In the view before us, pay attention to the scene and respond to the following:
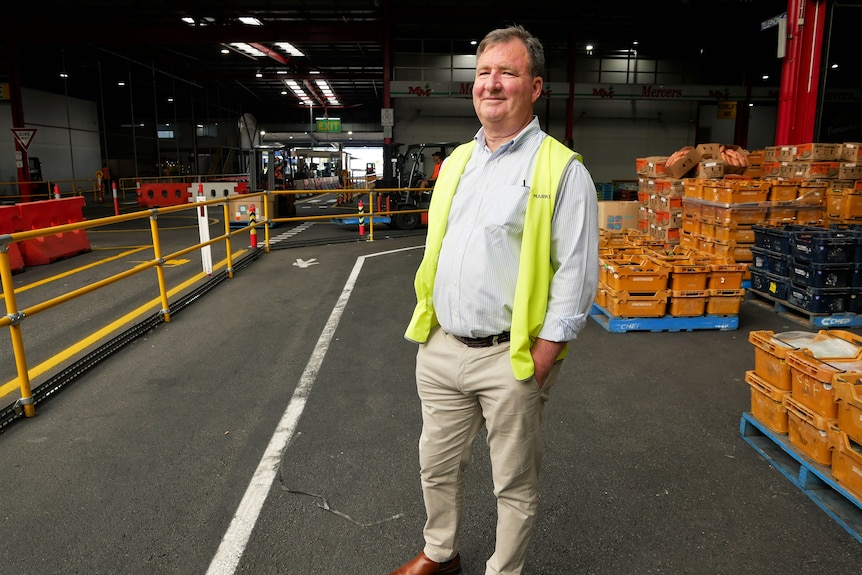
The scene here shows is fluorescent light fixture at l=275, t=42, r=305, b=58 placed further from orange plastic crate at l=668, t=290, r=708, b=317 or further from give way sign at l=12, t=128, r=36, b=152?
orange plastic crate at l=668, t=290, r=708, b=317

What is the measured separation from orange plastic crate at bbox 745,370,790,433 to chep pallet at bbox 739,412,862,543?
4 cm

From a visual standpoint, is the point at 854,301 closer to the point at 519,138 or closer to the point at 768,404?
the point at 768,404

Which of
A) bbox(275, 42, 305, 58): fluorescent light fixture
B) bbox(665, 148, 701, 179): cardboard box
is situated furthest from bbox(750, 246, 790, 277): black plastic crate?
bbox(275, 42, 305, 58): fluorescent light fixture

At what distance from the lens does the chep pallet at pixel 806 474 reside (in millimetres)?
3141

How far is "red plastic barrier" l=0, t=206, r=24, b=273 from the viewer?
1042cm

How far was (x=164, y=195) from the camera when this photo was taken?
76.6 feet

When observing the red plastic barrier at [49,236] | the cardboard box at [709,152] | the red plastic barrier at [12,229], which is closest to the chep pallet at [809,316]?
the cardboard box at [709,152]

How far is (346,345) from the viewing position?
635 cm

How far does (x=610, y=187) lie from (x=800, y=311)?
60.1ft

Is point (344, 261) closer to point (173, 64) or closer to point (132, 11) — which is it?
point (132, 11)

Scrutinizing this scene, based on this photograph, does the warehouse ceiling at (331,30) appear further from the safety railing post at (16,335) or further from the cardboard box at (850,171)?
the safety railing post at (16,335)

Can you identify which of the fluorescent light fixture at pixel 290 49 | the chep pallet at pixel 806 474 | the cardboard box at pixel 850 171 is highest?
the fluorescent light fixture at pixel 290 49

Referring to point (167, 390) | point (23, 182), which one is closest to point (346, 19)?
point (23, 182)

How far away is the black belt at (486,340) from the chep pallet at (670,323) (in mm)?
4859
